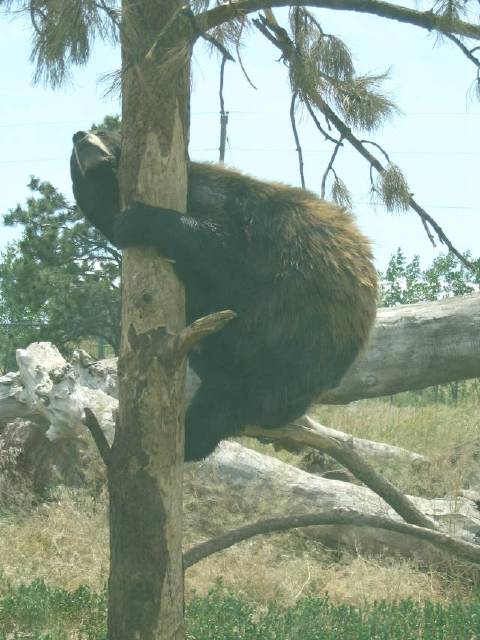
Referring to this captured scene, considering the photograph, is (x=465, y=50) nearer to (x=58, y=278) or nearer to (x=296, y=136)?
(x=296, y=136)

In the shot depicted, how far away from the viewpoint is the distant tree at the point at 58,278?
1875 cm

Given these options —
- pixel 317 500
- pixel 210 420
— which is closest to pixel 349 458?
pixel 210 420

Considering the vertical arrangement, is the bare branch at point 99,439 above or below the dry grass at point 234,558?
above

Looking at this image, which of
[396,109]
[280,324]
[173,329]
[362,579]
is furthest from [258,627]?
[396,109]

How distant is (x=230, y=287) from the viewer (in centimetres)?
435

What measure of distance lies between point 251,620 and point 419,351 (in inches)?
130

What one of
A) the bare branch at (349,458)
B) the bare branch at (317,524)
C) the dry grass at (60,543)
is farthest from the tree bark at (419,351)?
the bare branch at (317,524)

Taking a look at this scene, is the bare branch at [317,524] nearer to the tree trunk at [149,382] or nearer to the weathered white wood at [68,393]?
the tree trunk at [149,382]

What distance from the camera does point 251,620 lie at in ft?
16.6

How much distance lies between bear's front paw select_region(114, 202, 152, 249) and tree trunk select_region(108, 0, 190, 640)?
0.21 ft

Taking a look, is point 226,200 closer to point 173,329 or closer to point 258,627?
point 173,329

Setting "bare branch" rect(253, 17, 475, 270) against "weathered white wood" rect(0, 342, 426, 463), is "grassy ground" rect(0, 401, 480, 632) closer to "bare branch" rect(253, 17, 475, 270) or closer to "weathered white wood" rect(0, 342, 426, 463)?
"weathered white wood" rect(0, 342, 426, 463)

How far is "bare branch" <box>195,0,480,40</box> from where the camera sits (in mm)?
3582

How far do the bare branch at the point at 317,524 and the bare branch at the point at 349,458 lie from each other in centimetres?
33
